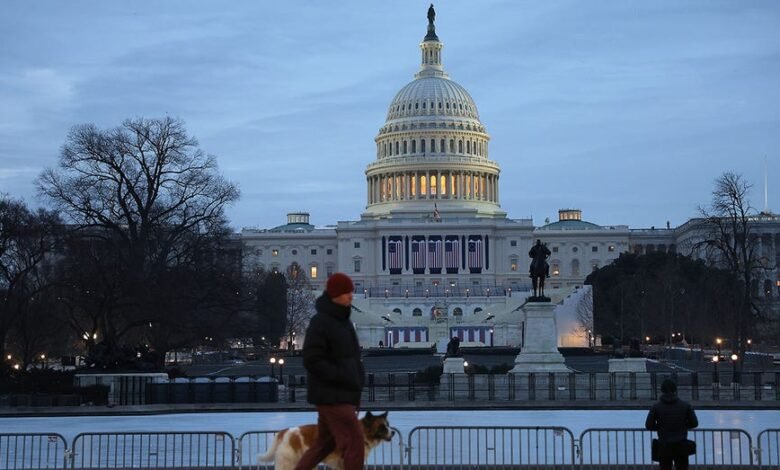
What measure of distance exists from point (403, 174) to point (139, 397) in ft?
488

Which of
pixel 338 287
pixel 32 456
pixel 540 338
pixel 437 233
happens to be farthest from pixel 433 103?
pixel 338 287

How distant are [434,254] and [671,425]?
165 metres

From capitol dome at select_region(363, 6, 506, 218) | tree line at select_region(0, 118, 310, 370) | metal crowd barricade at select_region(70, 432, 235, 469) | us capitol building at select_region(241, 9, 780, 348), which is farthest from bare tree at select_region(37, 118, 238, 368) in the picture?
capitol dome at select_region(363, 6, 506, 218)

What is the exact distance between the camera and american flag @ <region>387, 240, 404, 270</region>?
185275 mm

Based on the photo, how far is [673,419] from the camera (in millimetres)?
20031

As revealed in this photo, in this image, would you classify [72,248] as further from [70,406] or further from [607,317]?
[607,317]

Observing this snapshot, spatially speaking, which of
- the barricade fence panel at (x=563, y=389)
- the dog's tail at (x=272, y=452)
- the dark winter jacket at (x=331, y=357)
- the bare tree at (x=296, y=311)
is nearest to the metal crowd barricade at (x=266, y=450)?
the dog's tail at (x=272, y=452)

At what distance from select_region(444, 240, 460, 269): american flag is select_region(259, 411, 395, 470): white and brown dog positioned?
167 m

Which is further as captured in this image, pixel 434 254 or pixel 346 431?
pixel 434 254

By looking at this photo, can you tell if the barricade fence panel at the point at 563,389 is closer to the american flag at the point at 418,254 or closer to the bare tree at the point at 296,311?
the bare tree at the point at 296,311

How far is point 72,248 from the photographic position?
64250mm

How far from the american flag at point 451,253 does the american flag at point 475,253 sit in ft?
5.58

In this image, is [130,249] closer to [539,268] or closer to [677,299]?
[539,268]

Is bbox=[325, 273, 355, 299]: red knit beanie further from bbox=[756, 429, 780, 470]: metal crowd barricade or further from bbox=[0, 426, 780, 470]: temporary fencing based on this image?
bbox=[756, 429, 780, 470]: metal crowd barricade
